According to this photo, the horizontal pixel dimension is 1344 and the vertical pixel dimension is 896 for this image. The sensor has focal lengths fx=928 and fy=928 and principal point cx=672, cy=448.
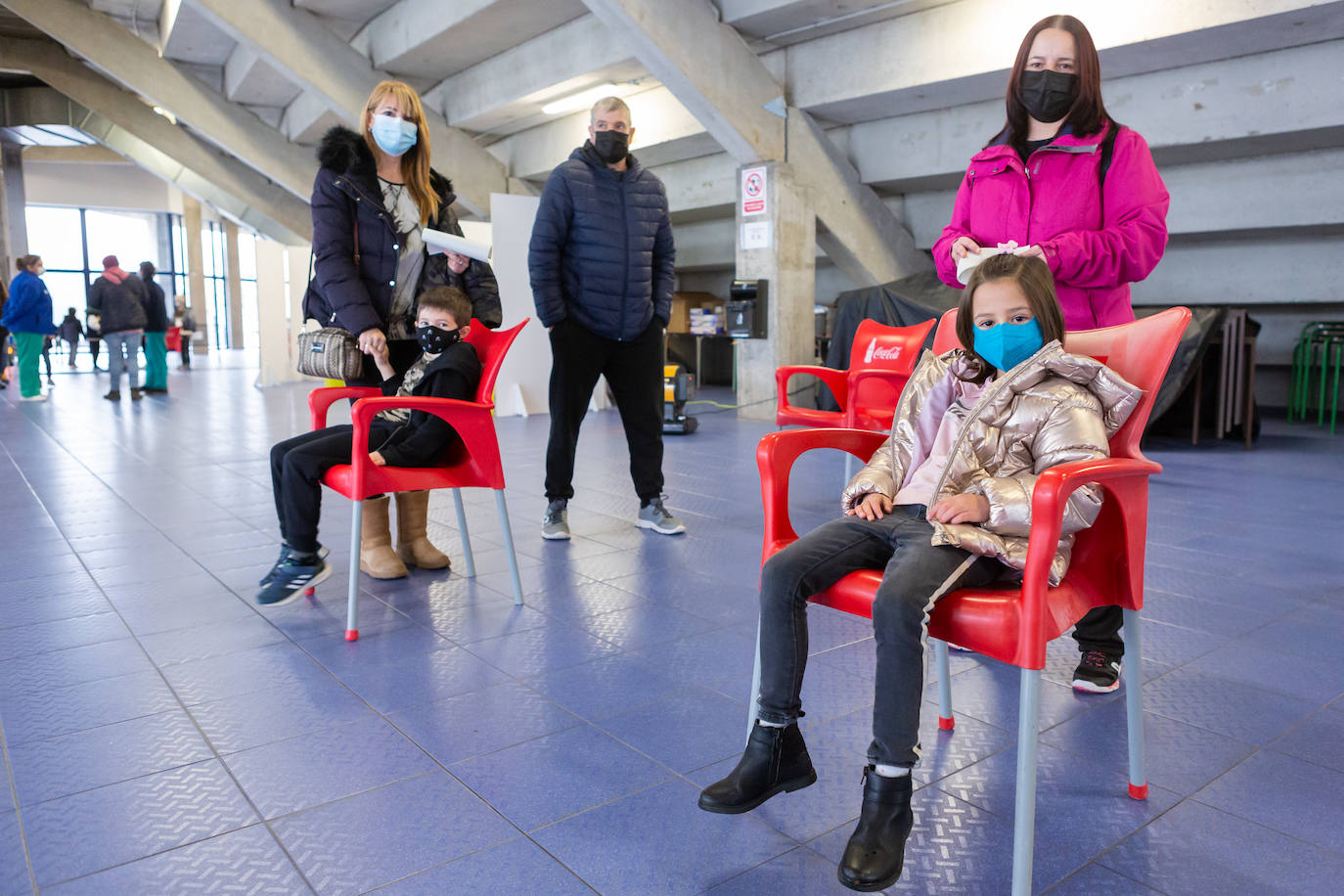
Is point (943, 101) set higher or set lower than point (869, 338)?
higher

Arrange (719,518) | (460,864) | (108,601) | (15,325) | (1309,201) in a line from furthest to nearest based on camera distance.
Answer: (15,325), (1309,201), (719,518), (108,601), (460,864)

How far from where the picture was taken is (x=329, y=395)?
107 inches


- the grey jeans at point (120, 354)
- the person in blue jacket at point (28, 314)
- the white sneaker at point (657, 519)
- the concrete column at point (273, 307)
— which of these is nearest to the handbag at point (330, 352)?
the white sneaker at point (657, 519)

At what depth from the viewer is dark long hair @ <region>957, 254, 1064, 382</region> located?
1511 mm

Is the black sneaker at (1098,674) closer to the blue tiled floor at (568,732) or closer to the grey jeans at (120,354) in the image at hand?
the blue tiled floor at (568,732)

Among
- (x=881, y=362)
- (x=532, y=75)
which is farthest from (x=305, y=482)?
(x=532, y=75)

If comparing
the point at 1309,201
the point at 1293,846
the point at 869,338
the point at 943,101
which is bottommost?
the point at 1293,846

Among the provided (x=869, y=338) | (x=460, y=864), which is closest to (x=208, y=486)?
(x=869, y=338)

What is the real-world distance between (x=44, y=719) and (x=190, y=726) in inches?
11.9

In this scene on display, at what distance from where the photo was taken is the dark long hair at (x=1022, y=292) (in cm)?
151

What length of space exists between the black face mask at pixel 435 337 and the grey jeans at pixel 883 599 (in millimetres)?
1441

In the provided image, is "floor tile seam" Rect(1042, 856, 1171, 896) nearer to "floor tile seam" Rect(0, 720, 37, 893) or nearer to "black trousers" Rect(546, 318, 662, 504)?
"floor tile seam" Rect(0, 720, 37, 893)

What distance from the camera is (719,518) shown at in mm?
3760

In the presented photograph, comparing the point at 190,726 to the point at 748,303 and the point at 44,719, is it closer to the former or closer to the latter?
the point at 44,719
